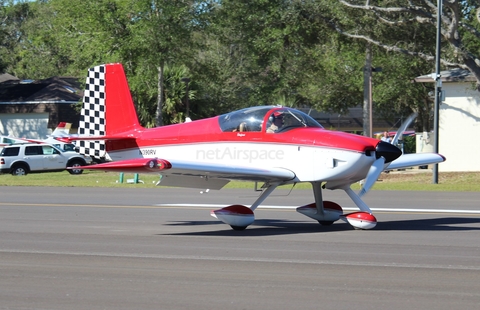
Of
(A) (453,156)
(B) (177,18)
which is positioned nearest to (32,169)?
(B) (177,18)

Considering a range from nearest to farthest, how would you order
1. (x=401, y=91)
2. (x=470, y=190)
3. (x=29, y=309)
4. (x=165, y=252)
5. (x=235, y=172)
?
(x=29, y=309) < (x=165, y=252) < (x=235, y=172) < (x=470, y=190) < (x=401, y=91)

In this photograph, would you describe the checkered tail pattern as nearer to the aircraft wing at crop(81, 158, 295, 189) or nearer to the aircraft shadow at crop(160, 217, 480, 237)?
the aircraft shadow at crop(160, 217, 480, 237)

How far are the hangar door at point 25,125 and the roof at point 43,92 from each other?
1.02 metres

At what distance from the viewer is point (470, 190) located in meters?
22.4

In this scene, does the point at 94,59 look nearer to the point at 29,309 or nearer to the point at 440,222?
the point at 440,222

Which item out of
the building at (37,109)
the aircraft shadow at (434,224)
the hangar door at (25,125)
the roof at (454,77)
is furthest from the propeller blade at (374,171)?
the hangar door at (25,125)

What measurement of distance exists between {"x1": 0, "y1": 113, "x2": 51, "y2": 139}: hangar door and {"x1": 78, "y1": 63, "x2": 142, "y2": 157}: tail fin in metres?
34.7

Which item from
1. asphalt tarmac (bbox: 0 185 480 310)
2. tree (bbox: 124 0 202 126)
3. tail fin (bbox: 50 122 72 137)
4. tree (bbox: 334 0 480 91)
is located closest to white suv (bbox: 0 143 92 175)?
tail fin (bbox: 50 122 72 137)

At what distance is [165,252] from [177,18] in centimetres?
2583

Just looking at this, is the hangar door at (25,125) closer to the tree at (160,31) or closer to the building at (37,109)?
the building at (37,109)

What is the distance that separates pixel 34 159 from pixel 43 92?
1601 cm

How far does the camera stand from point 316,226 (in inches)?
520

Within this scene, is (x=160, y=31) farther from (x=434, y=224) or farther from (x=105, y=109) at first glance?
(x=434, y=224)

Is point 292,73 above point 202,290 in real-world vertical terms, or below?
above
